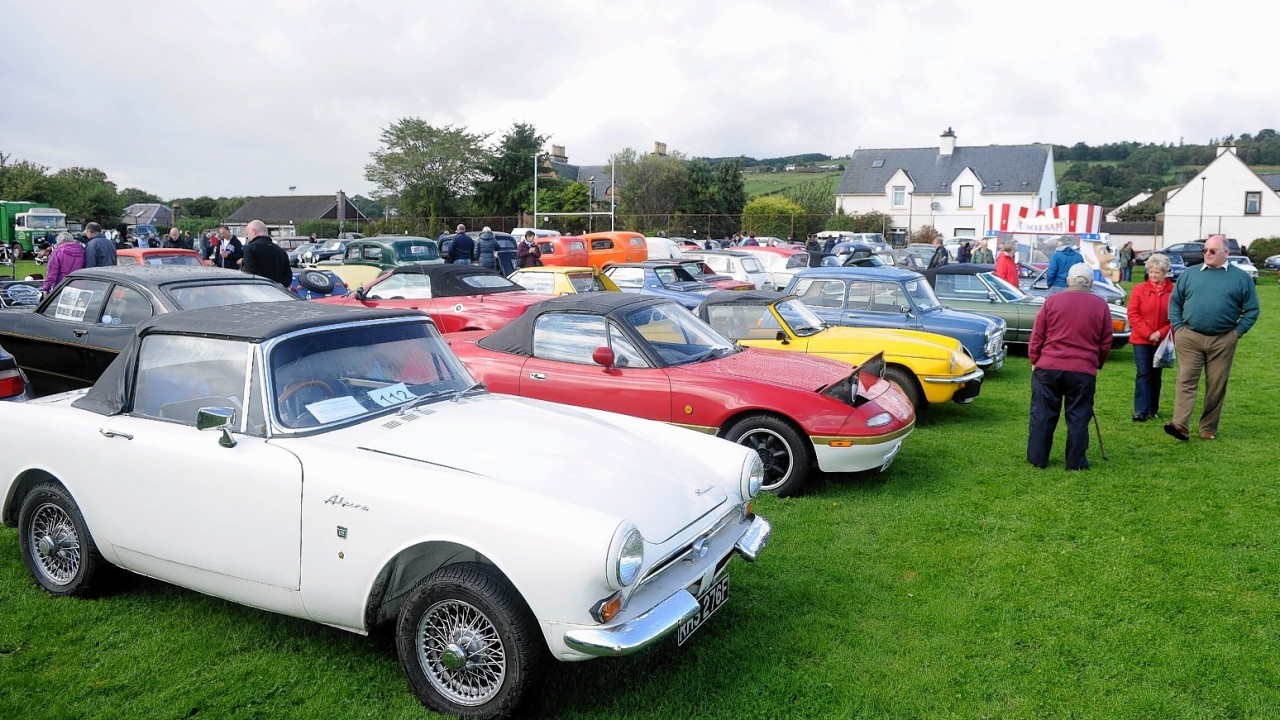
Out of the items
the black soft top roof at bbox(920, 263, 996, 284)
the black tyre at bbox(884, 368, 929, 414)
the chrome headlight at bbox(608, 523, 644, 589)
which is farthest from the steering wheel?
the black soft top roof at bbox(920, 263, 996, 284)

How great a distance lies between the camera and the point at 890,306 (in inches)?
436

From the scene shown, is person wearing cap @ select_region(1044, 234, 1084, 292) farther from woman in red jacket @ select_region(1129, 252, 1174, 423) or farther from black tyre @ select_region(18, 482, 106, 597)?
black tyre @ select_region(18, 482, 106, 597)

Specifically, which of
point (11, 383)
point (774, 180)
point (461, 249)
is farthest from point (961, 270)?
point (774, 180)

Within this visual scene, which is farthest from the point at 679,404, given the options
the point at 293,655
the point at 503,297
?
the point at 503,297

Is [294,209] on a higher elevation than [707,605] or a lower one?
higher

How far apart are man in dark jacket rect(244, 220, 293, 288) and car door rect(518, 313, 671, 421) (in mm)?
5513

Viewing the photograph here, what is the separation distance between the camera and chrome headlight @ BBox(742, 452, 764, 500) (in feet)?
14.3

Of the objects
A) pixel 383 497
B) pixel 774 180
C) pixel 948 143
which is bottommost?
pixel 383 497

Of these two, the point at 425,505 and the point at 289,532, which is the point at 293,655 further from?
the point at 425,505

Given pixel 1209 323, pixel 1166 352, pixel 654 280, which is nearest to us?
pixel 1209 323

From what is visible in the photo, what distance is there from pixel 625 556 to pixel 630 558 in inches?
1.3

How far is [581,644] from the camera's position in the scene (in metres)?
3.23

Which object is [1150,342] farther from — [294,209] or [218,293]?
[294,209]

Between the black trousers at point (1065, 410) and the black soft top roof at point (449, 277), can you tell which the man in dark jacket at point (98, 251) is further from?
the black trousers at point (1065, 410)
